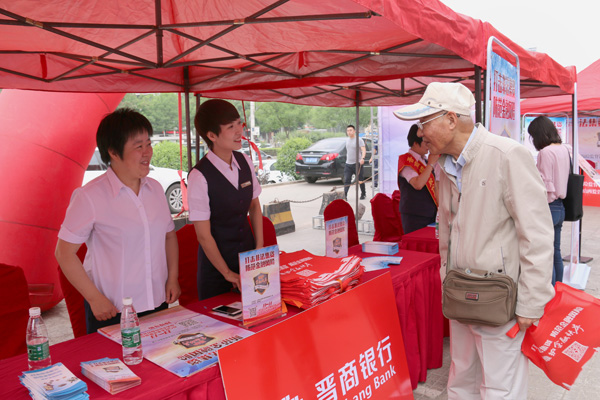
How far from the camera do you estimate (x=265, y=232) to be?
10.7 ft

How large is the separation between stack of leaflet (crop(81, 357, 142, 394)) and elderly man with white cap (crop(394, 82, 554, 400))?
120 centimetres

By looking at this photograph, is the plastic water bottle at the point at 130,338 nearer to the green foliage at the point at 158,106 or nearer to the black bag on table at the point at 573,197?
the black bag on table at the point at 573,197

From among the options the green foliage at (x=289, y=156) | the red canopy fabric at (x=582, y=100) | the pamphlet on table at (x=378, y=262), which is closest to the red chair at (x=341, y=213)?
the pamphlet on table at (x=378, y=262)

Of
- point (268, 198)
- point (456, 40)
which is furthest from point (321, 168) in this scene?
point (456, 40)

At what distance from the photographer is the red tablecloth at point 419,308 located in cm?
247

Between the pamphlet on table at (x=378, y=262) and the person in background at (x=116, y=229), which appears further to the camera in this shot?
the pamphlet on table at (x=378, y=262)

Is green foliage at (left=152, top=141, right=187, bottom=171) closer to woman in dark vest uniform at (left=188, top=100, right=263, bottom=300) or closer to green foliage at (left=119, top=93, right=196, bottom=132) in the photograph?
green foliage at (left=119, top=93, right=196, bottom=132)

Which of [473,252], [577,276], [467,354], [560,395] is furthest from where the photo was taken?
[577,276]

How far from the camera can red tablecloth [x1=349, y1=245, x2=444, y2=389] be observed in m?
2.47

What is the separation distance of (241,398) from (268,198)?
10981 millimetres

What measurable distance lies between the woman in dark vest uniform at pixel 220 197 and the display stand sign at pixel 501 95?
4.09 feet

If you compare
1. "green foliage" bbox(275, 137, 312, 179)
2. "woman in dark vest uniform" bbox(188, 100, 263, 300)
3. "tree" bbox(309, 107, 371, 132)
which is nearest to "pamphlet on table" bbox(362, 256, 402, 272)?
"woman in dark vest uniform" bbox(188, 100, 263, 300)

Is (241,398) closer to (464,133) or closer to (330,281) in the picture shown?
(330,281)

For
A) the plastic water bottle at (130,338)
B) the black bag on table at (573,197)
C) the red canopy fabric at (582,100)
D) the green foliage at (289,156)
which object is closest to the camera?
the plastic water bottle at (130,338)
